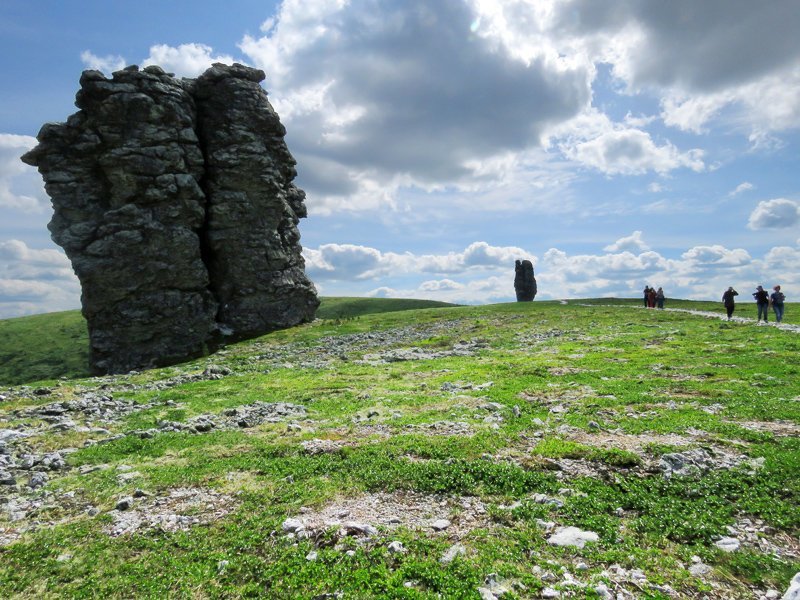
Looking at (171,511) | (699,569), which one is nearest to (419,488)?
(699,569)

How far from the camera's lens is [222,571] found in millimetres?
8883

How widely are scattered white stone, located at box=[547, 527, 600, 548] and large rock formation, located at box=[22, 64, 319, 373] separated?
5512 centimetres

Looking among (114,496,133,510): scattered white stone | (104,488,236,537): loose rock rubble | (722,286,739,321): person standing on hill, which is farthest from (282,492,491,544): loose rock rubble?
(722,286,739,321): person standing on hill

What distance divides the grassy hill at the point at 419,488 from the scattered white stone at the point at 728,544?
0.24 ft

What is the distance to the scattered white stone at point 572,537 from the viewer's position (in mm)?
9203

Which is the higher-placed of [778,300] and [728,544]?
[778,300]

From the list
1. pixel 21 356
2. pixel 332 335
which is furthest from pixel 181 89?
pixel 21 356

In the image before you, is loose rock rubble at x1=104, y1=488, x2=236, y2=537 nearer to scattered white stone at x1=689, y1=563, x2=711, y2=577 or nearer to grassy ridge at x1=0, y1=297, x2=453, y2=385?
scattered white stone at x1=689, y1=563, x2=711, y2=577

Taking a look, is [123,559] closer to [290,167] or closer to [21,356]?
[290,167]

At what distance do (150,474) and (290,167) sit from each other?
6857 cm

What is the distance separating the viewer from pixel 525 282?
142000 mm

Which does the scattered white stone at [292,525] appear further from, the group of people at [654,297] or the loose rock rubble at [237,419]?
the group of people at [654,297]

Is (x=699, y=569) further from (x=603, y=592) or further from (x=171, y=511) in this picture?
(x=171, y=511)

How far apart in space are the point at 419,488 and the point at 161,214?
2323 inches
